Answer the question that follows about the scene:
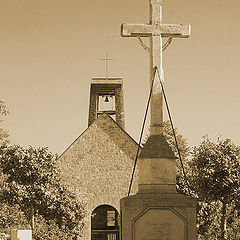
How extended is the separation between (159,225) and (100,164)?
934 inches

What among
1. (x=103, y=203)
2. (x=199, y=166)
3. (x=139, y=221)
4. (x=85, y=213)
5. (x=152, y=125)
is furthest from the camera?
(x=103, y=203)

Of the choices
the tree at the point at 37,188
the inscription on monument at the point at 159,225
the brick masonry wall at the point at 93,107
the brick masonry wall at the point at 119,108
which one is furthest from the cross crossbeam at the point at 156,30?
the brick masonry wall at the point at 93,107

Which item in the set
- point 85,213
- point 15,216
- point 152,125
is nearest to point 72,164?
point 85,213

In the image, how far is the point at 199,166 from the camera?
25.9 m

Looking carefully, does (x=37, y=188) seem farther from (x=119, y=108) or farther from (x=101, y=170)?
(x=119, y=108)

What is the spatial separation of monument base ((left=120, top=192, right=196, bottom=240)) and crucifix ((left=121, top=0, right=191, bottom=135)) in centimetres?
146

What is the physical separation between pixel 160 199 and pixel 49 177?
18.6m

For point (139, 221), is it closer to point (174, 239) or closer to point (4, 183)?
point (174, 239)

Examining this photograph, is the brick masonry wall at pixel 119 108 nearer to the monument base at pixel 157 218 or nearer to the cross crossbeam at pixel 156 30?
the cross crossbeam at pixel 156 30

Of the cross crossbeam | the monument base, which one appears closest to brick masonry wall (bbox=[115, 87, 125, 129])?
the cross crossbeam

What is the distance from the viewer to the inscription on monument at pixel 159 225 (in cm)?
958

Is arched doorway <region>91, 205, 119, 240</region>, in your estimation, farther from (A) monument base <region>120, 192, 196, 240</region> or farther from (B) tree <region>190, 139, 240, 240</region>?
(A) monument base <region>120, 192, 196, 240</region>

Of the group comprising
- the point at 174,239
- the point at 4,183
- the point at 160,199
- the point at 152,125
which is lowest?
the point at 174,239

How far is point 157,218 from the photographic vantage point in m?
9.62
